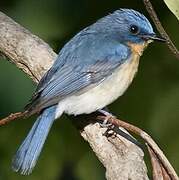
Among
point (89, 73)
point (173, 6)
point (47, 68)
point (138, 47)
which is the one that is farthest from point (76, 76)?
point (173, 6)

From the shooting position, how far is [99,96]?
3.91 meters

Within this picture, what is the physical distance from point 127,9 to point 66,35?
1.36ft

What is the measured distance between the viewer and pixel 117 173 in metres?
3.21

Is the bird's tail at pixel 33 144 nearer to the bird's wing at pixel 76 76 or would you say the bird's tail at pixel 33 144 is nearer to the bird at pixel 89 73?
the bird at pixel 89 73

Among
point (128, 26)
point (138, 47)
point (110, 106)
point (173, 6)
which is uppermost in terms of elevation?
point (173, 6)

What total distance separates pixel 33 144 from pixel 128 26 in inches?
42.7

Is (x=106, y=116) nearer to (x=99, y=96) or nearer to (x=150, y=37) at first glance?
(x=99, y=96)

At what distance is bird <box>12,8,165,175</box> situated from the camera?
367 centimetres

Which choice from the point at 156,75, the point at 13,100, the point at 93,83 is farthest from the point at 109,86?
the point at 13,100

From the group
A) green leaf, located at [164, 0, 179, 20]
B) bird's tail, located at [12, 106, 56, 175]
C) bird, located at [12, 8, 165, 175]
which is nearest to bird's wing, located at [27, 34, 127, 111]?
bird, located at [12, 8, 165, 175]

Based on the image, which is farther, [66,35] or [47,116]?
[66,35]

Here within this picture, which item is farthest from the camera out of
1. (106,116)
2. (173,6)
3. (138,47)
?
(138,47)

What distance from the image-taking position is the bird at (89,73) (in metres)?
3.67

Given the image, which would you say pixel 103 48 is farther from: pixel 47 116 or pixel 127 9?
pixel 47 116
